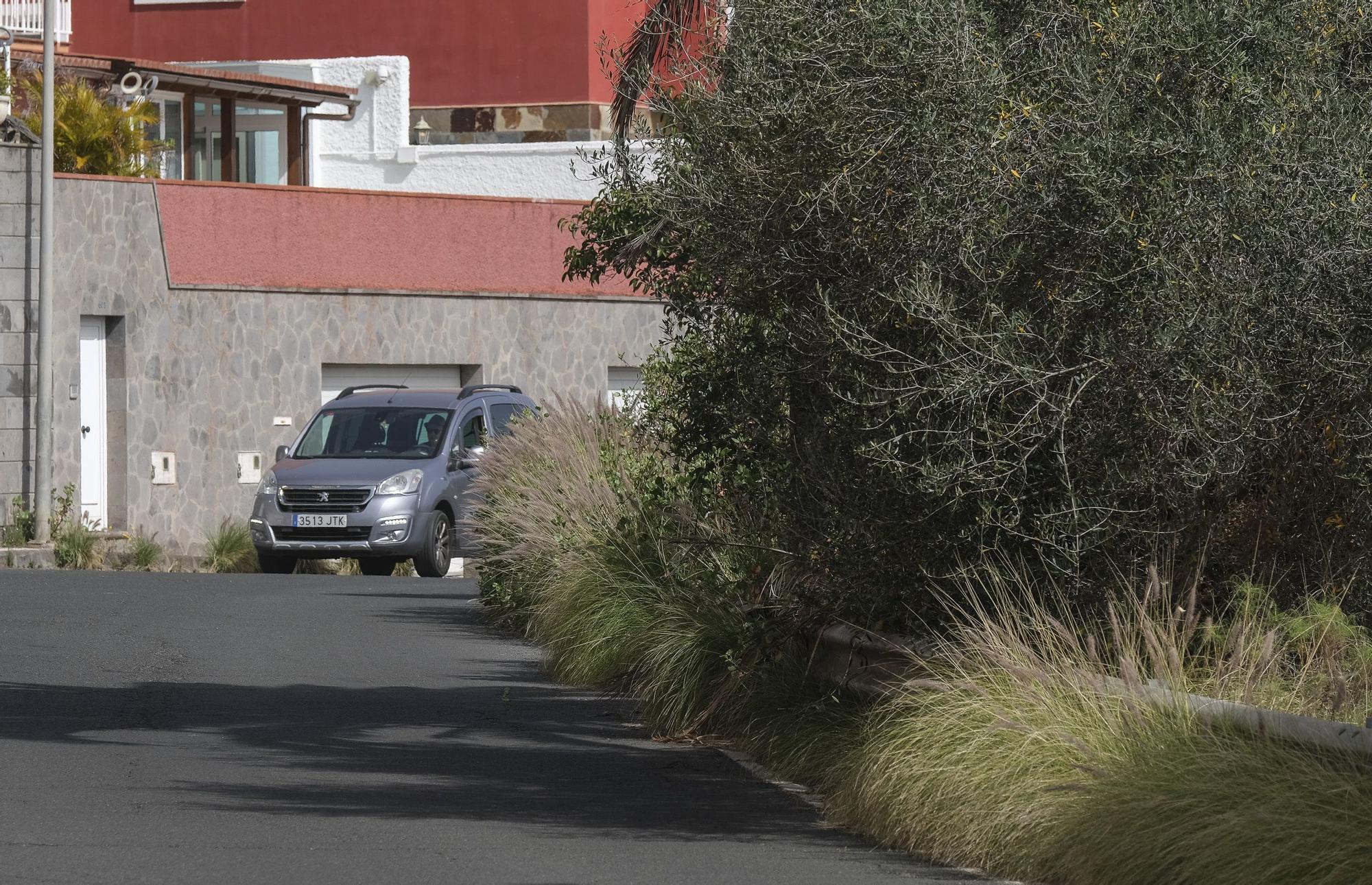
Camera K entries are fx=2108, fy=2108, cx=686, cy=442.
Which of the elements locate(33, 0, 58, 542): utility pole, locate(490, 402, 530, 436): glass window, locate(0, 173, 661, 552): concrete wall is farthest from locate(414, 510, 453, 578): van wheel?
locate(33, 0, 58, 542): utility pole

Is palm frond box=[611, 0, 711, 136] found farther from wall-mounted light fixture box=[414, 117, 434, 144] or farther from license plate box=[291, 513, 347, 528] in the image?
wall-mounted light fixture box=[414, 117, 434, 144]

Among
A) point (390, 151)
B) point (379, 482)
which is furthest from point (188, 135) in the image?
point (379, 482)

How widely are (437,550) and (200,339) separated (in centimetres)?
675

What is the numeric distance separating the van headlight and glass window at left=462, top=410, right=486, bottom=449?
3.06ft

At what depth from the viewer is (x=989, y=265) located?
7.85 metres

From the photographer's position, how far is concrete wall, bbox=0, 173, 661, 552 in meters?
26.2

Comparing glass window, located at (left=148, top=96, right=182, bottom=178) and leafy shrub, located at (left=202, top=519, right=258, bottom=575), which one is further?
glass window, located at (left=148, top=96, right=182, bottom=178)

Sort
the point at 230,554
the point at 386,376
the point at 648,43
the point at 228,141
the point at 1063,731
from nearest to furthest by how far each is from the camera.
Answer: the point at 1063,731 < the point at 648,43 < the point at 230,554 < the point at 386,376 < the point at 228,141

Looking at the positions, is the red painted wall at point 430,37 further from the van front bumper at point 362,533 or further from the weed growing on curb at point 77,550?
the van front bumper at point 362,533

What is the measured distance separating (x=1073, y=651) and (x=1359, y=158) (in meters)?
2.08

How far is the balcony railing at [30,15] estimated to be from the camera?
4156 cm

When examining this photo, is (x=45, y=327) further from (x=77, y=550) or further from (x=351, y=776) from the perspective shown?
(x=351, y=776)

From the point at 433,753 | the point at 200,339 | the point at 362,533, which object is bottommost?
the point at 433,753

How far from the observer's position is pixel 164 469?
2669cm
